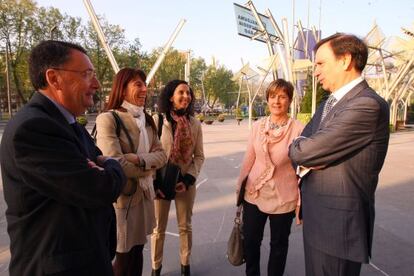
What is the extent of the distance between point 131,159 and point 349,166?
146cm

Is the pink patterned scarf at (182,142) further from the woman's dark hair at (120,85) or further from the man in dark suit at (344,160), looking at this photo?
the man in dark suit at (344,160)

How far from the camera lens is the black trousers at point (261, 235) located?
2.77 metres

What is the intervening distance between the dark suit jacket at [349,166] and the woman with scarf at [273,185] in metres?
0.83

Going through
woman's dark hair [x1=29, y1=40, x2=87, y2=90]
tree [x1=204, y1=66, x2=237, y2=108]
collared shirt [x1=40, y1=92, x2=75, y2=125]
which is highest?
tree [x1=204, y1=66, x2=237, y2=108]

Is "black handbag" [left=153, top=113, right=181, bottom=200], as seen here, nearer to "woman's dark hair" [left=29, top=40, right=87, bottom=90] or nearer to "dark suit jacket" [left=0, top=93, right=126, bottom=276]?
"dark suit jacket" [left=0, top=93, right=126, bottom=276]

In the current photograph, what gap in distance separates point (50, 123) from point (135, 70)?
1397 millimetres

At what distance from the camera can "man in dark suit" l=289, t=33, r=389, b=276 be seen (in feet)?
5.76

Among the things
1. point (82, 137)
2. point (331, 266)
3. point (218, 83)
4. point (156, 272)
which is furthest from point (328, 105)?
point (218, 83)

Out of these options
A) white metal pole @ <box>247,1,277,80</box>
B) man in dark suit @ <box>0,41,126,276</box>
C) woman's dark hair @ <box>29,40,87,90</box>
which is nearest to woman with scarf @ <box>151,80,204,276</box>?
man in dark suit @ <box>0,41,126,276</box>

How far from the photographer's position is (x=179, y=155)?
10.2ft

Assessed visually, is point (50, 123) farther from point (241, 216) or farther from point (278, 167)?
point (241, 216)

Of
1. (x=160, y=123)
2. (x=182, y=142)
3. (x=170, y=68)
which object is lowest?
(x=182, y=142)

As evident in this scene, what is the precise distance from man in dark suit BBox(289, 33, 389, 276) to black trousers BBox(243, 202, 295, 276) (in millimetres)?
808

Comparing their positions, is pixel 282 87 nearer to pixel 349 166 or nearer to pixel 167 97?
pixel 167 97
